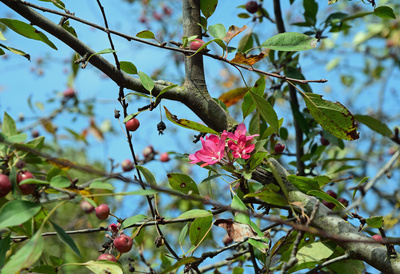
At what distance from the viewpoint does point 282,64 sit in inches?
56.4

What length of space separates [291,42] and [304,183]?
0.31m

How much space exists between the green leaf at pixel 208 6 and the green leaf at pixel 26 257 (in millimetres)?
664

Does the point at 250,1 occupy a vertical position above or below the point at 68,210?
above

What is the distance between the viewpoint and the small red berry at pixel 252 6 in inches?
60.2

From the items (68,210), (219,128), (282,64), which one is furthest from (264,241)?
(68,210)

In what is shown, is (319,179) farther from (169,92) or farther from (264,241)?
(169,92)

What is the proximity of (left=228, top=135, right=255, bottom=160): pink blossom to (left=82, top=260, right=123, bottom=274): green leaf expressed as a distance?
33 centimetres

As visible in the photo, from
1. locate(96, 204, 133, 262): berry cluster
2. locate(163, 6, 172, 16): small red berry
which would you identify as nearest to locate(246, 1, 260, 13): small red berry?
locate(96, 204, 133, 262): berry cluster

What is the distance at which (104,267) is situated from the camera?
0.74 metres

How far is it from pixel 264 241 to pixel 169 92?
382 mm

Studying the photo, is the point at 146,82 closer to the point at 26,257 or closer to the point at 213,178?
the point at 213,178

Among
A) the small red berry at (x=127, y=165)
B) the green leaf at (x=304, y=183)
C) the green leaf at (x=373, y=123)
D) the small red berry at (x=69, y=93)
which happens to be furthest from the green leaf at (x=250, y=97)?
the small red berry at (x=69, y=93)

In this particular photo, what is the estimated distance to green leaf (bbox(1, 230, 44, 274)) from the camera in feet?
1.70

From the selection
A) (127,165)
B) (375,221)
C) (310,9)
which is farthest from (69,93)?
(375,221)
